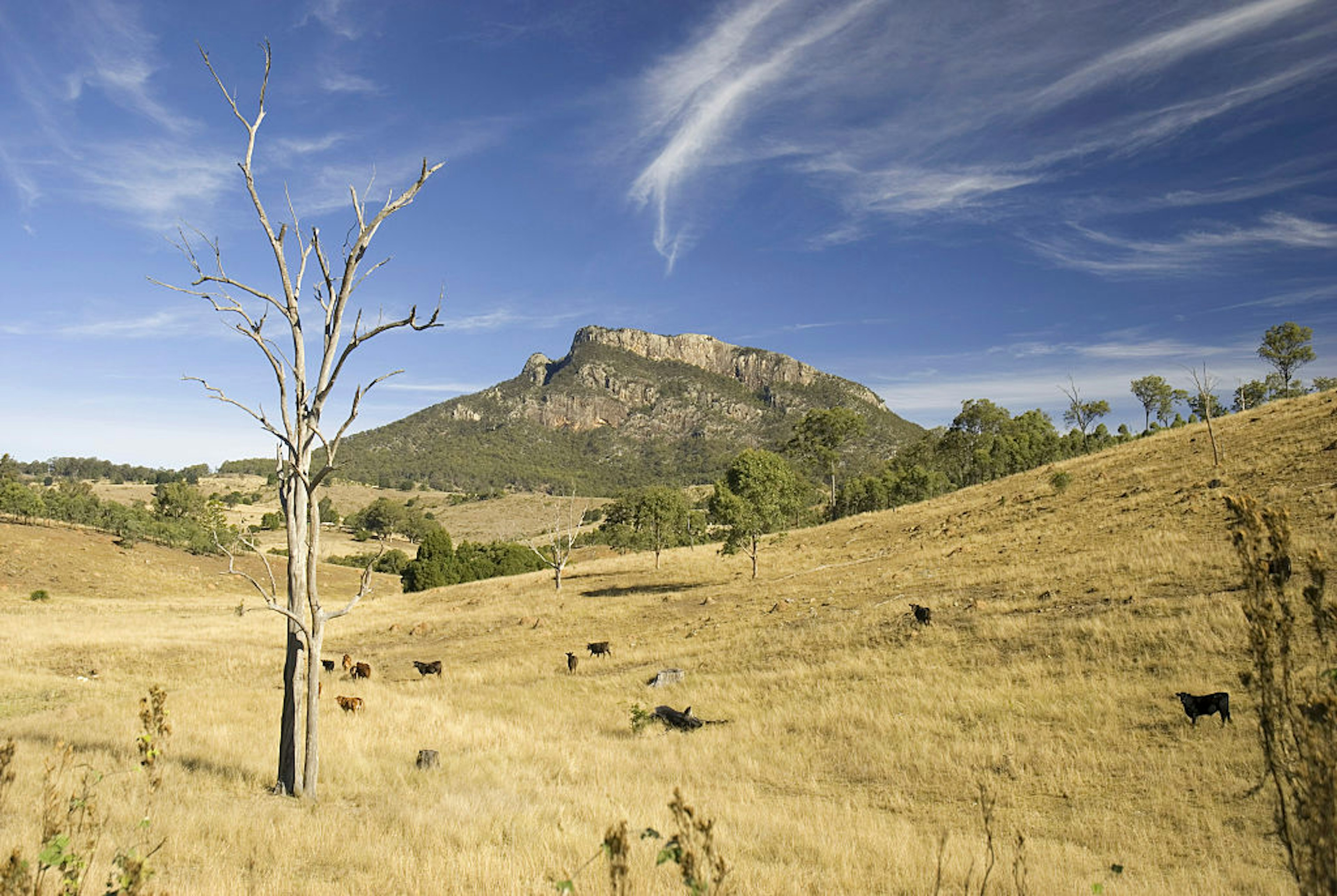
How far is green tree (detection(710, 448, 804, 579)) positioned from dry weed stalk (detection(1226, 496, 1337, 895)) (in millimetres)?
37151

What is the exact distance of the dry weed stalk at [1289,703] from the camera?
3629 mm

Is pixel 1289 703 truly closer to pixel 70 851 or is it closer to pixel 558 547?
pixel 70 851

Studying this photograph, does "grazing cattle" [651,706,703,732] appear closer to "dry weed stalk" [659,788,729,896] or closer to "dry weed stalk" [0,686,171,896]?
"dry weed stalk" [0,686,171,896]

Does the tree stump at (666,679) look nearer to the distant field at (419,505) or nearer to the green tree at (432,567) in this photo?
the green tree at (432,567)

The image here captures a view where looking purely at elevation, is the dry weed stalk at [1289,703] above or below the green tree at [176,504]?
below

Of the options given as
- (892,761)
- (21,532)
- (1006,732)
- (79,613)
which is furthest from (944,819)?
(21,532)

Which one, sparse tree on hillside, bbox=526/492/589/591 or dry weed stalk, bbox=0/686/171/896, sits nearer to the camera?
dry weed stalk, bbox=0/686/171/896

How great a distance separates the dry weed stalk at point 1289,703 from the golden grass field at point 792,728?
1.01m

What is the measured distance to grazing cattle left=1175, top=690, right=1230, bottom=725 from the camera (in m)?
12.3

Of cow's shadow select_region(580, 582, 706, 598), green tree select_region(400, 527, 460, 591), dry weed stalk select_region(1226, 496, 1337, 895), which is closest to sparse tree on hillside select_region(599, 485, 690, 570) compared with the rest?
cow's shadow select_region(580, 582, 706, 598)

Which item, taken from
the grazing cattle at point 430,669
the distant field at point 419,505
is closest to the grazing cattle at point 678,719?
the grazing cattle at point 430,669

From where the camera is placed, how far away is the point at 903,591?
1107 inches

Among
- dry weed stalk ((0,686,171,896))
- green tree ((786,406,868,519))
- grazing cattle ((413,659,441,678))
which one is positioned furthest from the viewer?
green tree ((786,406,868,519))

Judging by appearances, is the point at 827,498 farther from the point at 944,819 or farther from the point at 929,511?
the point at 944,819
